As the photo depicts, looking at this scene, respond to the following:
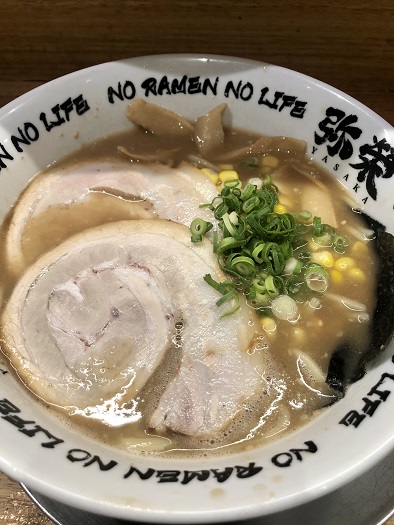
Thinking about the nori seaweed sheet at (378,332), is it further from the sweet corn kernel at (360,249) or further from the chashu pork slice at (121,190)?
the chashu pork slice at (121,190)

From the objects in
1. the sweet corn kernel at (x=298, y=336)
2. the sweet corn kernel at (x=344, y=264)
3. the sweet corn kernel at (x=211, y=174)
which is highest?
the sweet corn kernel at (x=211, y=174)

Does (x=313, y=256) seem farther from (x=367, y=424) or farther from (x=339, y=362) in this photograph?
(x=367, y=424)

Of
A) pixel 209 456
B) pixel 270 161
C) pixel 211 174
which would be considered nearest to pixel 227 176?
pixel 211 174

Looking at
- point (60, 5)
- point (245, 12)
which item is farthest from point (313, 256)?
point (60, 5)

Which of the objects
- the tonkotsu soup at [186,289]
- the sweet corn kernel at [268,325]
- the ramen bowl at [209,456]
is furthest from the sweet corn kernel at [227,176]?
the sweet corn kernel at [268,325]

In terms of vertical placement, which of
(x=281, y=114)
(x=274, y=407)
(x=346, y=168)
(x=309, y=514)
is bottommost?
(x=309, y=514)

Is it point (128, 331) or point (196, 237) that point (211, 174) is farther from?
point (128, 331)

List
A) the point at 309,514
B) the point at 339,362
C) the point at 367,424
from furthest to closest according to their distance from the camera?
the point at 339,362 → the point at 309,514 → the point at 367,424
